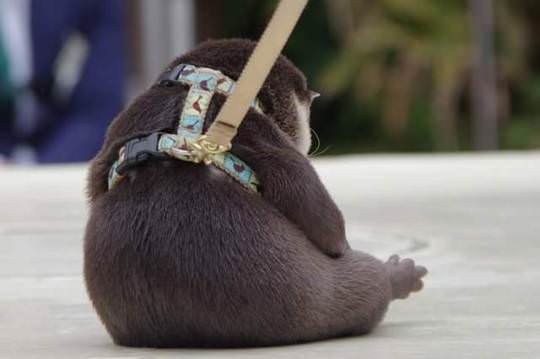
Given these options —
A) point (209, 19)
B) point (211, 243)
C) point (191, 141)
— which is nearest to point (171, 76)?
point (191, 141)

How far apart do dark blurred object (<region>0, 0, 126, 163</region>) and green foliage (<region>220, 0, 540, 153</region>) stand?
5568 millimetres

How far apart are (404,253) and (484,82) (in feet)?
22.2

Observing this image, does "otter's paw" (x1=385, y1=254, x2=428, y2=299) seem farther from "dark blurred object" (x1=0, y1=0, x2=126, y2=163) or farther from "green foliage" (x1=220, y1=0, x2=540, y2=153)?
"green foliage" (x1=220, y1=0, x2=540, y2=153)

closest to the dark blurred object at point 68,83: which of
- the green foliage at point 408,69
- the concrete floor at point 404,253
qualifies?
the concrete floor at point 404,253

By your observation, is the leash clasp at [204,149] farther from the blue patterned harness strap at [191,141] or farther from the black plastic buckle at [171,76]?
the black plastic buckle at [171,76]

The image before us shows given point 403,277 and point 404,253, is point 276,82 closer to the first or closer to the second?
point 403,277

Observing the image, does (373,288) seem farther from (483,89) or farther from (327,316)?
(483,89)

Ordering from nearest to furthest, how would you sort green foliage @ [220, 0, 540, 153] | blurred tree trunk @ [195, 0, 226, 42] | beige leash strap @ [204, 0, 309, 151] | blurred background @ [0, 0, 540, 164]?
1. beige leash strap @ [204, 0, 309, 151]
2. blurred background @ [0, 0, 540, 164]
3. green foliage @ [220, 0, 540, 153]
4. blurred tree trunk @ [195, 0, 226, 42]

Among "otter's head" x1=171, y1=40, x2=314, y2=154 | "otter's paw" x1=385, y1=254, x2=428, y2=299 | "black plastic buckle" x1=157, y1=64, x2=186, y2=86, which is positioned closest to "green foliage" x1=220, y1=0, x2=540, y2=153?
"otter's paw" x1=385, y1=254, x2=428, y2=299

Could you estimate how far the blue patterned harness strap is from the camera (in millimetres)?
2822

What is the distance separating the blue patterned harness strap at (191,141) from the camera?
2.82m

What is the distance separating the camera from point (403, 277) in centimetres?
326

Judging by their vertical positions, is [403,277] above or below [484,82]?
above

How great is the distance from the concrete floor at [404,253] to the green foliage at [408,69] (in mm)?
5952
